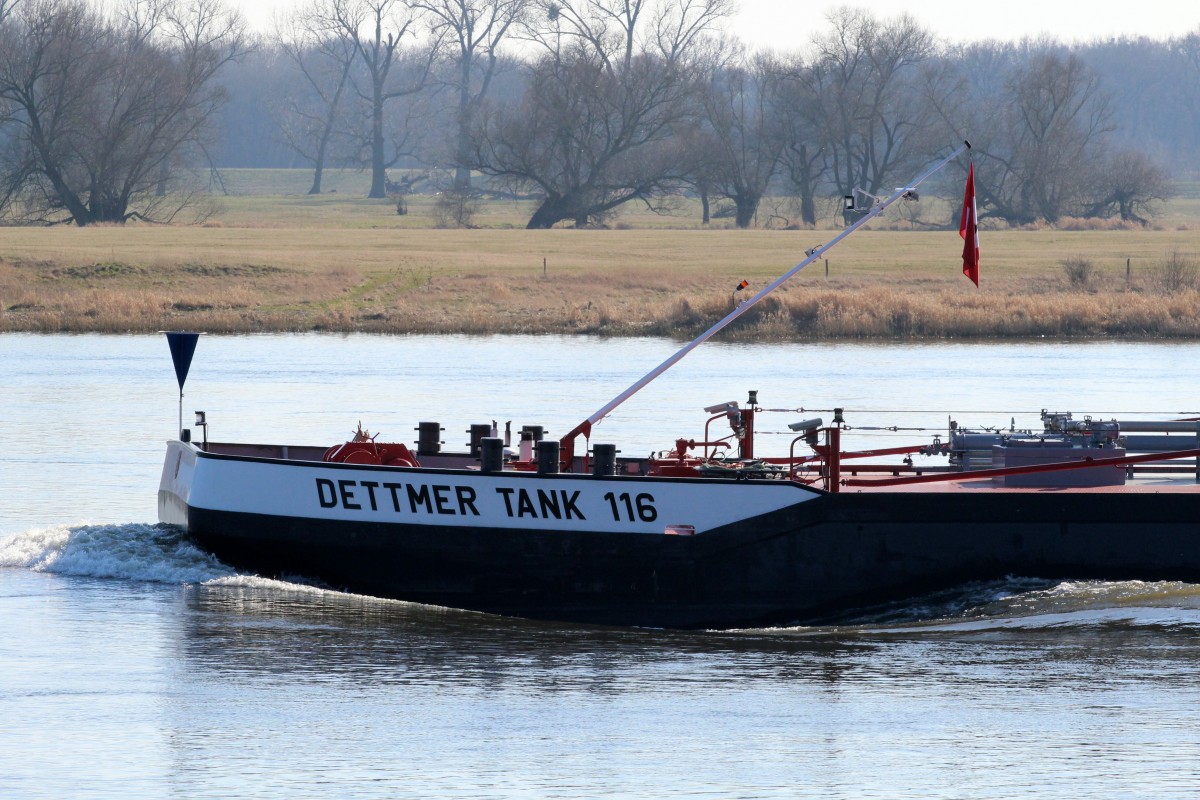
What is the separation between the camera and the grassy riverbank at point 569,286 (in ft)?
148

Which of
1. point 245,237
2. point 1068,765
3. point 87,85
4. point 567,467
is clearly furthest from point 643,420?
point 87,85

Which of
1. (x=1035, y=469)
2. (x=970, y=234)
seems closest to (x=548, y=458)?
(x=970, y=234)

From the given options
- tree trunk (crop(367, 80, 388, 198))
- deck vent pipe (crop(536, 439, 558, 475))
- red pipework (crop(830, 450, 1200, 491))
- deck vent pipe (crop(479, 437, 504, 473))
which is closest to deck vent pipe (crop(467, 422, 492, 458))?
deck vent pipe (crop(479, 437, 504, 473))

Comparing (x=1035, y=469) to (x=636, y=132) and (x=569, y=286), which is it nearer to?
(x=569, y=286)

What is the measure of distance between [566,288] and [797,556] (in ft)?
121

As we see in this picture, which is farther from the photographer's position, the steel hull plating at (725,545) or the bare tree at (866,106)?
the bare tree at (866,106)

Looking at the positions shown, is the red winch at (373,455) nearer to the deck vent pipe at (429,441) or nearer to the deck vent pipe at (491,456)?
the deck vent pipe at (491,456)

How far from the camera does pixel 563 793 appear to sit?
1078 centimetres

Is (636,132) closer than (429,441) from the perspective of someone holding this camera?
No

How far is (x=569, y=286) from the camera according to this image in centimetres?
5116

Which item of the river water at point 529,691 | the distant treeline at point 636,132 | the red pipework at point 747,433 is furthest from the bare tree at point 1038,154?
the red pipework at point 747,433

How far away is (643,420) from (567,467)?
12.2 metres

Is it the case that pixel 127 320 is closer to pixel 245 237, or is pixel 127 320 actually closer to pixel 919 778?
pixel 245 237

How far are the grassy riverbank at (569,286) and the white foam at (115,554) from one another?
28.2m
